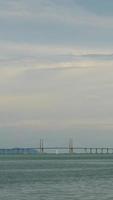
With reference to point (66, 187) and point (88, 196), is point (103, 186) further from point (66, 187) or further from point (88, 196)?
point (88, 196)

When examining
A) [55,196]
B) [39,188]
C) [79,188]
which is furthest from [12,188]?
[55,196]

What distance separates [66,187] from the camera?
84.9 meters

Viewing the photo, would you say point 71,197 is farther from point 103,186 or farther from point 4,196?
point 103,186

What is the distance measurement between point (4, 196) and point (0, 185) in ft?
62.8

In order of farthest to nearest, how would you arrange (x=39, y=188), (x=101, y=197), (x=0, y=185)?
(x=0, y=185) → (x=39, y=188) → (x=101, y=197)

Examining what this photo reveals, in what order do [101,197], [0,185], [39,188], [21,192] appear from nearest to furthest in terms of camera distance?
1. [101,197]
2. [21,192]
3. [39,188]
4. [0,185]

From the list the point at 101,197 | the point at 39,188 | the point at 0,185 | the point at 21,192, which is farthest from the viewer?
the point at 0,185

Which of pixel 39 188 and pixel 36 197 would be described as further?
pixel 39 188

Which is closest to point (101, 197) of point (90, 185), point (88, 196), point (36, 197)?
point (88, 196)

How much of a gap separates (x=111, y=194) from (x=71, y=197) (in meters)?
5.27

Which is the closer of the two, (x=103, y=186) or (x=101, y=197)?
(x=101, y=197)

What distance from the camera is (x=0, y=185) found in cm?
9200

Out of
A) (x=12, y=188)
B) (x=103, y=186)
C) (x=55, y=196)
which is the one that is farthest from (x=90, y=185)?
(x=55, y=196)

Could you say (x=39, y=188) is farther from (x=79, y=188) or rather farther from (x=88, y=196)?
(x=88, y=196)
